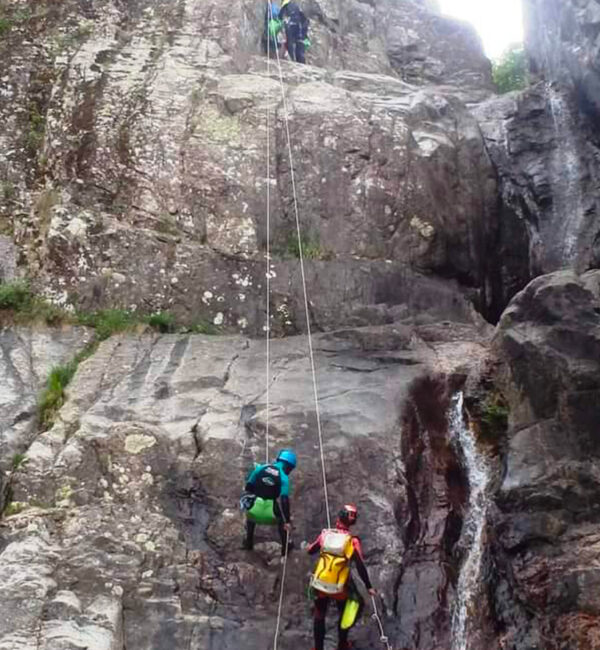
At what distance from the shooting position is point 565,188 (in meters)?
17.4

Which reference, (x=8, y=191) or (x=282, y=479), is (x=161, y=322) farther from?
(x=282, y=479)

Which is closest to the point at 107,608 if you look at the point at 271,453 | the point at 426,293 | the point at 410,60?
the point at 271,453

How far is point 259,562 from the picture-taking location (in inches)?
400

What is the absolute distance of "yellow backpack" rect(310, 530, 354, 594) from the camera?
885cm

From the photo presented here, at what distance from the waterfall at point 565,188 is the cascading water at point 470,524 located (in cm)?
593

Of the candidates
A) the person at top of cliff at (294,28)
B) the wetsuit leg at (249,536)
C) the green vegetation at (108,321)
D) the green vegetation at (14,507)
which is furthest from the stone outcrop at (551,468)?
the person at top of cliff at (294,28)

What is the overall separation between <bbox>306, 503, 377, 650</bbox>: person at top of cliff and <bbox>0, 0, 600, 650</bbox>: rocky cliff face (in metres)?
0.60

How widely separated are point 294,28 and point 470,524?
41.6 ft

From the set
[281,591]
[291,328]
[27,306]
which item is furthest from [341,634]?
[27,306]

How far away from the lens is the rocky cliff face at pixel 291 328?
9.86m

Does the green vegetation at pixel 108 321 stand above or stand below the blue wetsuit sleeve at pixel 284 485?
above

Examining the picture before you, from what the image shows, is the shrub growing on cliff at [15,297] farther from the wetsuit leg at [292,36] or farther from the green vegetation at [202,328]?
the wetsuit leg at [292,36]

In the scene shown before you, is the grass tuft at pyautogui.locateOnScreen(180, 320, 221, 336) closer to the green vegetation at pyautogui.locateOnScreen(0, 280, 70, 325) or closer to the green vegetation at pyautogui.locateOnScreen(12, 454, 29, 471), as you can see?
the green vegetation at pyautogui.locateOnScreen(0, 280, 70, 325)

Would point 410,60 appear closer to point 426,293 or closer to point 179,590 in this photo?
point 426,293
